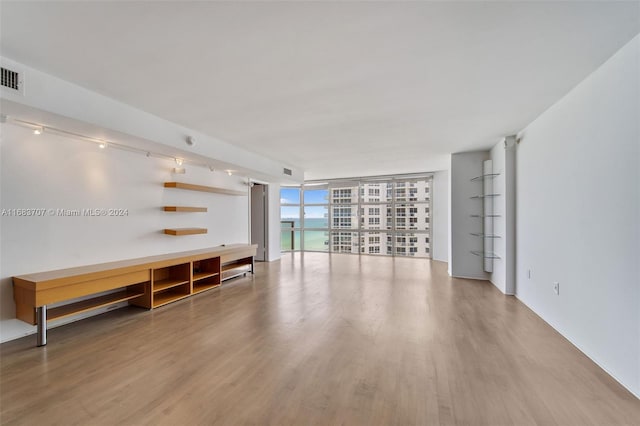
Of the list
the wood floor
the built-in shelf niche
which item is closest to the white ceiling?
the built-in shelf niche

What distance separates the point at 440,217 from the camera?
7980 mm

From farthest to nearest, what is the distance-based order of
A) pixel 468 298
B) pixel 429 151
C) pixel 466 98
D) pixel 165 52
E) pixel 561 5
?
pixel 429 151 < pixel 468 298 < pixel 466 98 < pixel 165 52 < pixel 561 5

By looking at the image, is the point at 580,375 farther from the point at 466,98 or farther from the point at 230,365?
the point at 230,365

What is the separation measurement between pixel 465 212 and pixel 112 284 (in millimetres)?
6144

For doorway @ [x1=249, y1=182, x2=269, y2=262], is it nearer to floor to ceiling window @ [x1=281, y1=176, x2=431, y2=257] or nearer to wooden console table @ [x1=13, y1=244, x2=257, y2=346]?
floor to ceiling window @ [x1=281, y1=176, x2=431, y2=257]

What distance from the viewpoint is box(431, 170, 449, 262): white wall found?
7738 mm

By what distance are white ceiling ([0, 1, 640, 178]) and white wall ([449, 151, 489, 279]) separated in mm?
1863

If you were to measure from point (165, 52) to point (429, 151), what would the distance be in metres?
4.78

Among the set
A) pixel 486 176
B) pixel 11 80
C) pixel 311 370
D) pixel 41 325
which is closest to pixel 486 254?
pixel 486 176

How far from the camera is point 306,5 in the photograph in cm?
159

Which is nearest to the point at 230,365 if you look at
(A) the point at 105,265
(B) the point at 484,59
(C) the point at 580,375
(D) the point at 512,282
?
(A) the point at 105,265

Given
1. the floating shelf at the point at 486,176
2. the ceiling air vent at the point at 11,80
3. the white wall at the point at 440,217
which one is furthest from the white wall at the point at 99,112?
the white wall at the point at 440,217

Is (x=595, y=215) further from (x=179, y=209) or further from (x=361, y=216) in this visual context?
(x=361, y=216)

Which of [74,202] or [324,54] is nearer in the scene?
[324,54]
